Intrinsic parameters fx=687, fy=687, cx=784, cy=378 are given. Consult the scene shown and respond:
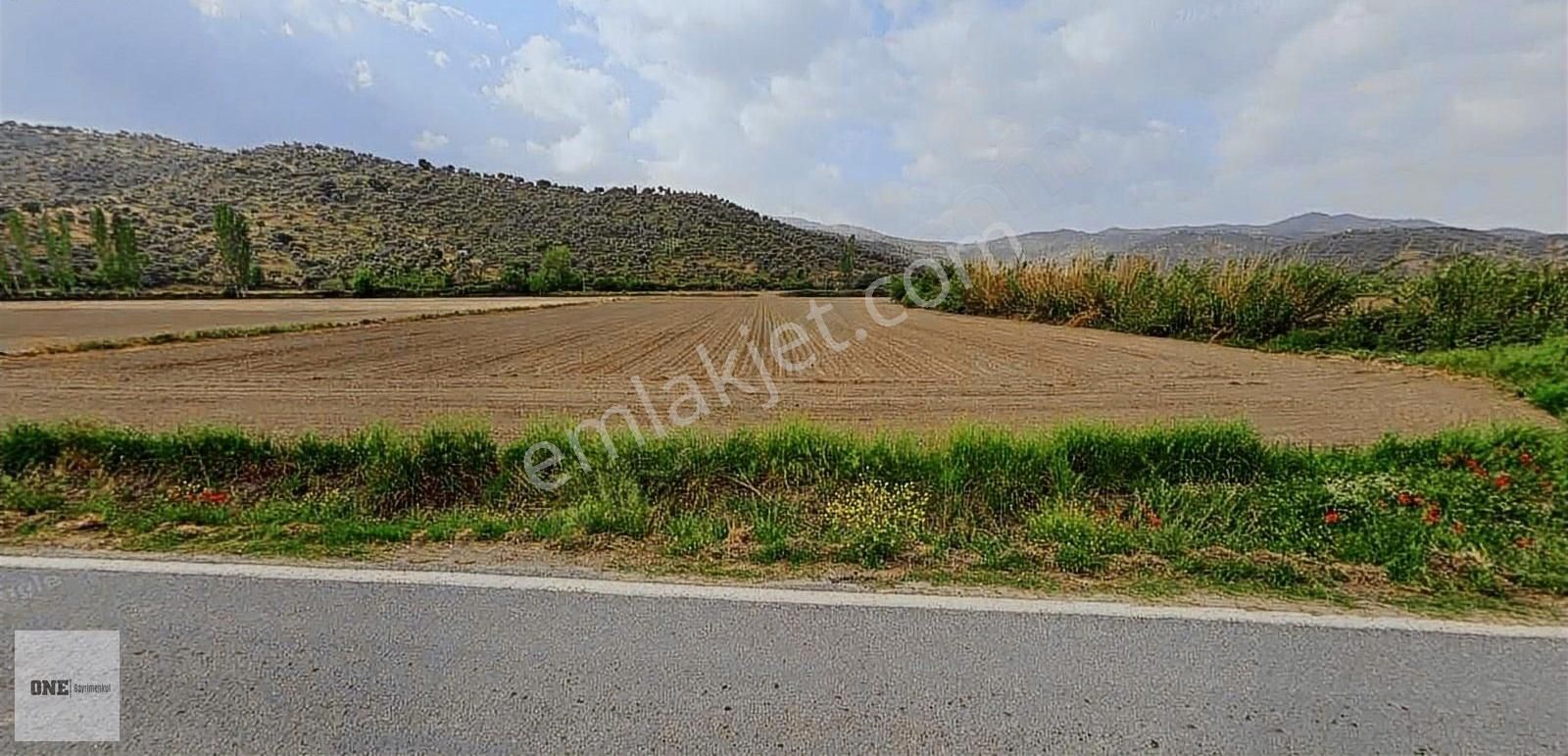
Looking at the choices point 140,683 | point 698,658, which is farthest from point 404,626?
point 698,658

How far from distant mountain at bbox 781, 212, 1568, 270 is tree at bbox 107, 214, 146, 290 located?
228 feet

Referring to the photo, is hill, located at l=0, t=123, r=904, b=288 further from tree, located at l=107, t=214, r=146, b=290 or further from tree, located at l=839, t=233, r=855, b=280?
tree, located at l=107, t=214, r=146, b=290

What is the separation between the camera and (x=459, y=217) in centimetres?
9256

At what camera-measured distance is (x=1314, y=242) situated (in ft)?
59.1

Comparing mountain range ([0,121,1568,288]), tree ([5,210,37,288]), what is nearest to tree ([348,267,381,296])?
mountain range ([0,121,1568,288])

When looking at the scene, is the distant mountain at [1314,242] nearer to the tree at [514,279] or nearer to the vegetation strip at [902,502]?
the vegetation strip at [902,502]

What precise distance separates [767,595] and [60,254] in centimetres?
8509

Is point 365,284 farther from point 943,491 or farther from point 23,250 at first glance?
point 943,491

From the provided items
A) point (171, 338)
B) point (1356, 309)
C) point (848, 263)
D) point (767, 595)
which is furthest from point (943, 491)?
point (848, 263)

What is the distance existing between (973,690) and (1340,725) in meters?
1.25

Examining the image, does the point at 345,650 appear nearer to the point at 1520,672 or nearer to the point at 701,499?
Result: the point at 701,499

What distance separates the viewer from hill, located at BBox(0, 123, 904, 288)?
72.6m

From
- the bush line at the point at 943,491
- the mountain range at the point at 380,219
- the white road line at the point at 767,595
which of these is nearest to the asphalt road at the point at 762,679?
the white road line at the point at 767,595

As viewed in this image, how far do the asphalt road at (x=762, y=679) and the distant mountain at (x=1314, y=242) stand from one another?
16794 millimetres
